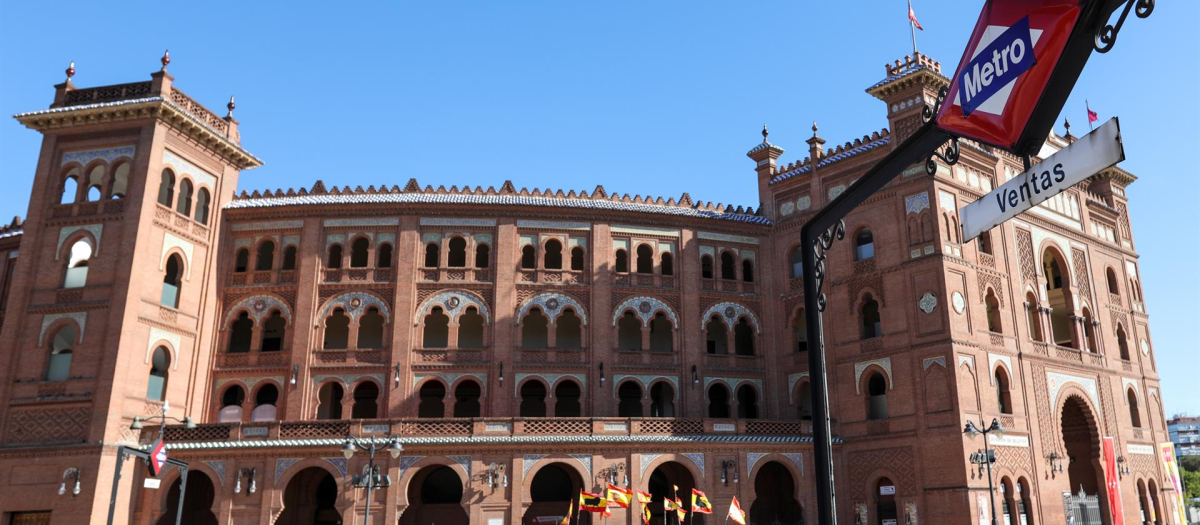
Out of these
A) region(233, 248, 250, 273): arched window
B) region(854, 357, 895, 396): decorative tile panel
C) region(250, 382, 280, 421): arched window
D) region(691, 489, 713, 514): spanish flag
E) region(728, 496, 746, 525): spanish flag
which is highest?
region(233, 248, 250, 273): arched window

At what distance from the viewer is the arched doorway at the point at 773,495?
3625 centimetres

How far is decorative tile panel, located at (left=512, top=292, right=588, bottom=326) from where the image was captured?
36.2 metres

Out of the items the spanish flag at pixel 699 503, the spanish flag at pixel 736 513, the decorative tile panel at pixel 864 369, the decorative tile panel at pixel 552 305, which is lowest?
the spanish flag at pixel 736 513

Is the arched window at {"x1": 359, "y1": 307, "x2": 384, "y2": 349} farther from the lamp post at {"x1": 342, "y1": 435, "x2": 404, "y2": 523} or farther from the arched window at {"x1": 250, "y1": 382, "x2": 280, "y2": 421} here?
the lamp post at {"x1": 342, "y1": 435, "x2": 404, "y2": 523}

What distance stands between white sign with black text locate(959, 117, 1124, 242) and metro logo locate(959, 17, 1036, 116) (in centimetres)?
61

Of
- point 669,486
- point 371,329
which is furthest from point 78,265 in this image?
point 669,486

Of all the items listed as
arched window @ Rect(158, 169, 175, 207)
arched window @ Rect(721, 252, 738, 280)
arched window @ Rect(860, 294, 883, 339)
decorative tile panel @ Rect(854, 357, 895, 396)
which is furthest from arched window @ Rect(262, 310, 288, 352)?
arched window @ Rect(860, 294, 883, 339)

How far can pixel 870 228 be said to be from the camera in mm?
35469

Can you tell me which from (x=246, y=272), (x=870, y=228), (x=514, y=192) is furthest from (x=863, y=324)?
(x=246, y=272)

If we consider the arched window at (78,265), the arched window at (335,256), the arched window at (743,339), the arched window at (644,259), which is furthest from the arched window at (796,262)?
the arched window at (78,265)

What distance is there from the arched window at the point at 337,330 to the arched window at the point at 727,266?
16.4m

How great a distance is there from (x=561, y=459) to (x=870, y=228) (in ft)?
50.7

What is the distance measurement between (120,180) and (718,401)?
85.4ft

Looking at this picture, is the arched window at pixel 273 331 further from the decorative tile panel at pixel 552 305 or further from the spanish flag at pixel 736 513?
the spanish flag at pixel 736 513
